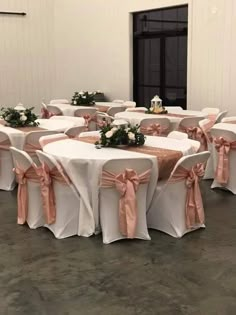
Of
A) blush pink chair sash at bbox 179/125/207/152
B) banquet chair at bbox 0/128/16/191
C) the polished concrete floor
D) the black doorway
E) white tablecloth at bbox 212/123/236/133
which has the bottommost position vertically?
the polished concrete floor

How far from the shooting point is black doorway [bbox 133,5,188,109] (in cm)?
937

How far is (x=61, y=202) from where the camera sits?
4.43 meters

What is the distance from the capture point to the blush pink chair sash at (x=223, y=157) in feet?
19.2

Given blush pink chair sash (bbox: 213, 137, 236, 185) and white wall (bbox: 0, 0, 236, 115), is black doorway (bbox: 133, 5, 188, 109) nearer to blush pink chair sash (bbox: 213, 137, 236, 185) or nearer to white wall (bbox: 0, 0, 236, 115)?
white wall (bbox: 0, 0, 236, 115)

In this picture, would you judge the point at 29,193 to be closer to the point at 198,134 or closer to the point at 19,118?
the point at 19,118

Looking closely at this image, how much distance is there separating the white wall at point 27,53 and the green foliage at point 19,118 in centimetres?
557

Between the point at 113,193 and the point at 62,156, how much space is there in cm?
58

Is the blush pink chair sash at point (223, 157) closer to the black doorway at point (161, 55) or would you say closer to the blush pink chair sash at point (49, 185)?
the blush pink chair sash at point (49, 185)

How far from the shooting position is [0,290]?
3400mm

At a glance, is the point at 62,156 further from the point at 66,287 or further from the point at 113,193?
the point at 66,287

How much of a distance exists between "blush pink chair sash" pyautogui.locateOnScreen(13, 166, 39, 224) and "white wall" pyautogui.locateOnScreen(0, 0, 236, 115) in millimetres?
4608

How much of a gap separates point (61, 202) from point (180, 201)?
3.63 feet

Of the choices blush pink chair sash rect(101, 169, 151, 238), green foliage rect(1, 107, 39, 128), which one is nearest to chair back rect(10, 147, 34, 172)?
blush pink chair sash rect(101, 169, 151, 238)

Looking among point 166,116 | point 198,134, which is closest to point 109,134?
point 198,134
